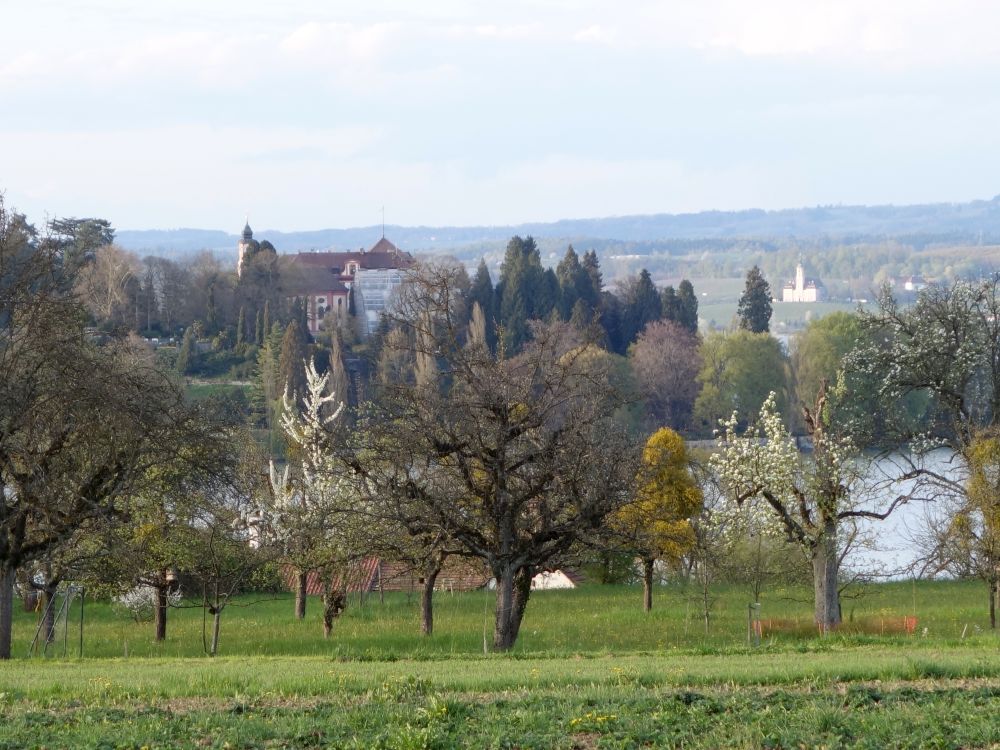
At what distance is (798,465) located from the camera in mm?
34938

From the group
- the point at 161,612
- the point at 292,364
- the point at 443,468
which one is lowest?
the point at 161,612

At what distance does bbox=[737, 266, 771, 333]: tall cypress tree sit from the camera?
12775cm

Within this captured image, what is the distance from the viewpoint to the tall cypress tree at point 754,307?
127750 millimetres

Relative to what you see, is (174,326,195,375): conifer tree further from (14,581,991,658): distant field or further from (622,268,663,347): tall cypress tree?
(14,581,991,658): distant field

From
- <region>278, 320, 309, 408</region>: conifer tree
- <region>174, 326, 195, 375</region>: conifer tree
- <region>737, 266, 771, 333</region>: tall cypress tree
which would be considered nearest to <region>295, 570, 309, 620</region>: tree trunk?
<region>278, 320, 309, 408</region>: conifer tree

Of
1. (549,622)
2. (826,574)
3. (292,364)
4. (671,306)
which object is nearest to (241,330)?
(292,364)

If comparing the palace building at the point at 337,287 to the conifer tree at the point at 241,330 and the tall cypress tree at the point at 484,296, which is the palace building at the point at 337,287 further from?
the tall cypress tree at the point at 484,296

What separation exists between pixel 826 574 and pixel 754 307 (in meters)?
98.1

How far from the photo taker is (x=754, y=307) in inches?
5049

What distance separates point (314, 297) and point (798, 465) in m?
133

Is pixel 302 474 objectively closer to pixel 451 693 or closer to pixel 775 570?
pixel 775 570

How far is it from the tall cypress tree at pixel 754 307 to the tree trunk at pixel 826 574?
95.6m

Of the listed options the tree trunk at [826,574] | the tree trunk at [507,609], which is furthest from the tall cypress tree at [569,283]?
the tree trunk at [507,609]

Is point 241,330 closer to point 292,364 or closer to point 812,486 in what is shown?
point 292,364
